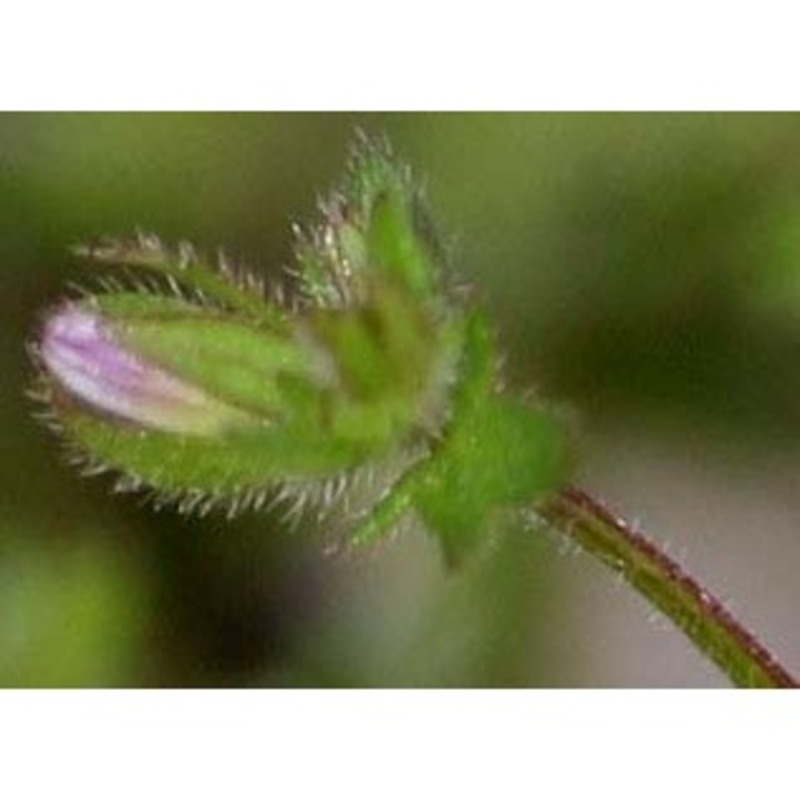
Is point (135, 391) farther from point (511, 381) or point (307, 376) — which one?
point (511, 381)

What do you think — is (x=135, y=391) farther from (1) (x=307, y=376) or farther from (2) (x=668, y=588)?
(2) (x=668, y=588)

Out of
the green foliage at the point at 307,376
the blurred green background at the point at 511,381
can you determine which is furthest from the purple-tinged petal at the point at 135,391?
the blurred green background at the point at 511,381

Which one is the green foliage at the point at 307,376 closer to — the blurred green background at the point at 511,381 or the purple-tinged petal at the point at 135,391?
the purple-tinged petal at the point at 135,391

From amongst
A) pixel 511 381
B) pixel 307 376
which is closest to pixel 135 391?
pixel 307 376

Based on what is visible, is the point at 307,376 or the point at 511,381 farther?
the point at 511,381

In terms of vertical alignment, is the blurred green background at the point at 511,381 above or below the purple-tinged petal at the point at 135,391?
above
